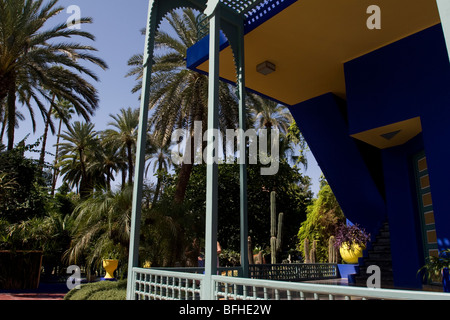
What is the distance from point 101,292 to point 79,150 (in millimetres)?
20582

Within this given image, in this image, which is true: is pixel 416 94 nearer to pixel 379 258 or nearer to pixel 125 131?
pixel 379 258

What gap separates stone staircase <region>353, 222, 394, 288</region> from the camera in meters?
7.85

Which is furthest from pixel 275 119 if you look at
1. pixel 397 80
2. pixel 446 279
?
pixel 446 279

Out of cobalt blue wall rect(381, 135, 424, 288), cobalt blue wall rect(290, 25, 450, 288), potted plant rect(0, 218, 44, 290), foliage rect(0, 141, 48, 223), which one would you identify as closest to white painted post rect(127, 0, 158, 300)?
cobalt blue wall rect(290, 25, 450, 288)

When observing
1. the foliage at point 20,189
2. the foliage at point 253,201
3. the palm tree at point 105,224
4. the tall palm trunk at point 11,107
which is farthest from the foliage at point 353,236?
the foliage at point 253,201

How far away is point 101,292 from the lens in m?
7.30

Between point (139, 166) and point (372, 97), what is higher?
point (372, 97)

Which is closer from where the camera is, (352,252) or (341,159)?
(341,159)

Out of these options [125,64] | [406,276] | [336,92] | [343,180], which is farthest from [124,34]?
[406,276]

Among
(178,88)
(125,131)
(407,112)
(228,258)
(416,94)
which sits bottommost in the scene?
(228,258)

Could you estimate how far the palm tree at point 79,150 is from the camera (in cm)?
2534

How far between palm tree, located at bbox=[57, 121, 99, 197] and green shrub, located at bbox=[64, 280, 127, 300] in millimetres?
17123
